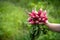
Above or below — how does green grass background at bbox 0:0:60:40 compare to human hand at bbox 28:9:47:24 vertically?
below

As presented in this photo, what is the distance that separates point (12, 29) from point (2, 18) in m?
0.32

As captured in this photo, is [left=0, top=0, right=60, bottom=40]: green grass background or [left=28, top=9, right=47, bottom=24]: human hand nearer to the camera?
[left=28, top=9, right=47, bottom=24]: human hand

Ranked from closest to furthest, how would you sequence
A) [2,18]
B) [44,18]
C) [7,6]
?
[44,18] < [2,18] < [7,6]

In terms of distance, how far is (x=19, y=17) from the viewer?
4.25 m

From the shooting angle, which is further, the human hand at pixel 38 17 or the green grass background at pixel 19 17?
the green grass background at pixel 19 17

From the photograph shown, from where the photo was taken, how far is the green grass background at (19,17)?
3.83 metres

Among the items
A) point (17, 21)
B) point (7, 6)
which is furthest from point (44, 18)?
point (7, 6)

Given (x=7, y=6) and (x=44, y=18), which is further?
(x=7, y=6)

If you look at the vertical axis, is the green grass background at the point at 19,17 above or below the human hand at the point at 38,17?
below

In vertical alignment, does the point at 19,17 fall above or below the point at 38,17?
below

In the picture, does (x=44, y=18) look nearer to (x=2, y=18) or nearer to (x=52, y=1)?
(x=2, y=18)

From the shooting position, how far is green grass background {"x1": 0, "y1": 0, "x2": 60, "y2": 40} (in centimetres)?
383

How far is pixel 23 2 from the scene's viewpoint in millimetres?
4848

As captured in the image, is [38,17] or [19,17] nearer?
[38,17]
